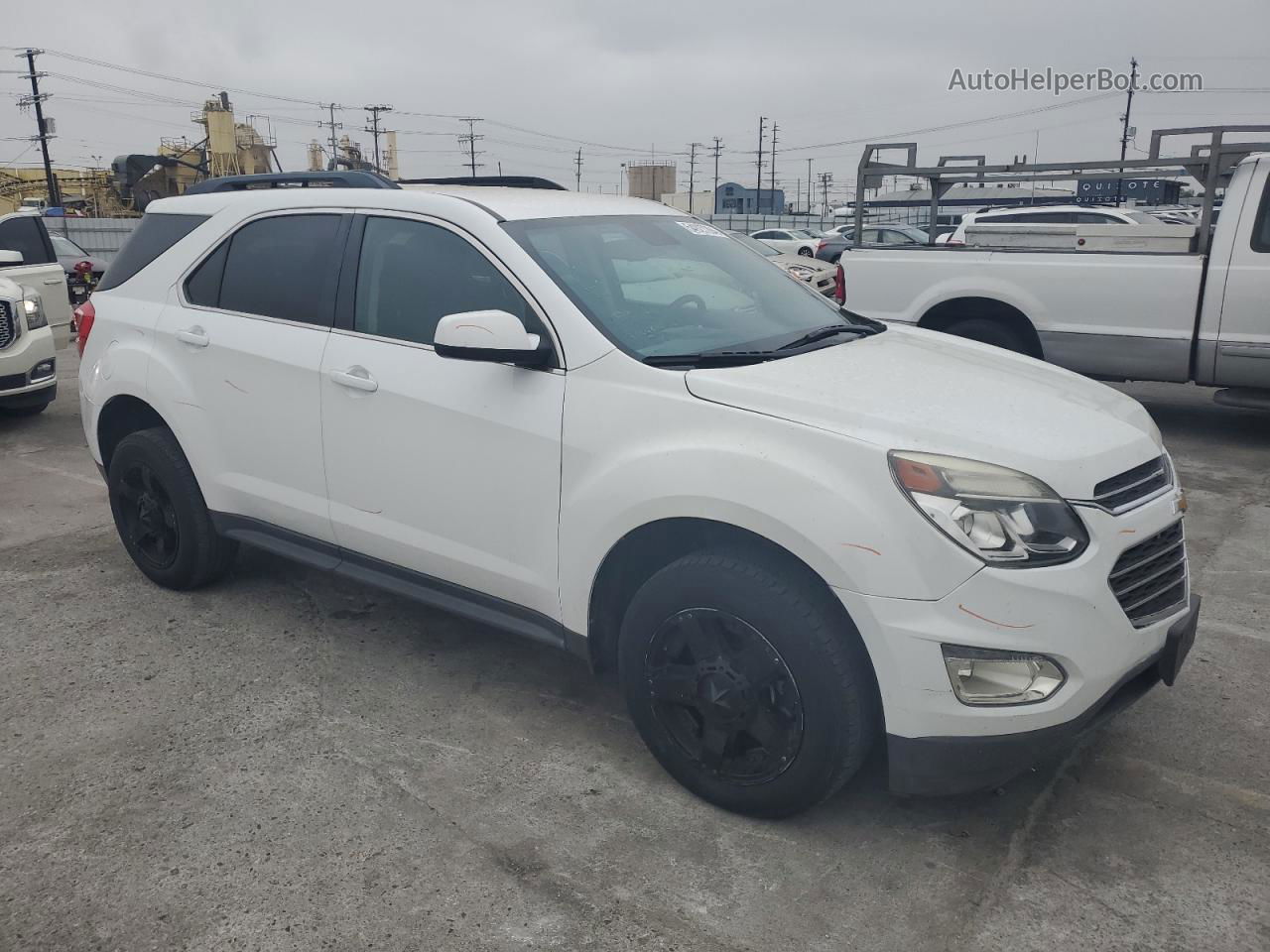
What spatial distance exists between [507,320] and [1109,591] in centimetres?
179

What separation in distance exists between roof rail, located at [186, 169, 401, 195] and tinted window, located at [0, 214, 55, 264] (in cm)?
624

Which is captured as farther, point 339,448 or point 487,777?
point 339,448

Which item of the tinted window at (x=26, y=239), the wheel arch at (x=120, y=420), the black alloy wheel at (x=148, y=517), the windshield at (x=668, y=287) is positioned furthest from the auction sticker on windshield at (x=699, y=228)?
the tinted window at (x=26, y=239)

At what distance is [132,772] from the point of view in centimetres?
324

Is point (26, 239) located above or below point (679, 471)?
above

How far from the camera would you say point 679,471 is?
283cm

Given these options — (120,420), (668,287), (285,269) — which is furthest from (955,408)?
(120,420)

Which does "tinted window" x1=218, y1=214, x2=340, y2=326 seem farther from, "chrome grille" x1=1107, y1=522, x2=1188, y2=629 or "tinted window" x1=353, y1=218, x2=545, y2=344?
"chrome grille" x1=1107, y1=522, x2=1188, y2=629

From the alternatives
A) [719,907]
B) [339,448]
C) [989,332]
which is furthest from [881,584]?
[989,332]

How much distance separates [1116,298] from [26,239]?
946 centimetres

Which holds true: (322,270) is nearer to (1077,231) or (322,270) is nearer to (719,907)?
(719,907)

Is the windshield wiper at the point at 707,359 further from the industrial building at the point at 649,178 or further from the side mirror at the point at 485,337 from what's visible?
the industrial building at the point at 649,178

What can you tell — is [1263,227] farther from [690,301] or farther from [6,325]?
[6,325]

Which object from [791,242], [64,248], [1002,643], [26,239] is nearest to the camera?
[1002,643]
